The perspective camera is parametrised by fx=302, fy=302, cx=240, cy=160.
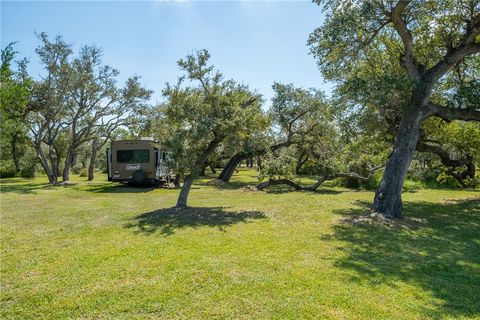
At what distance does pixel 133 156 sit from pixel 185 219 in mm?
11354

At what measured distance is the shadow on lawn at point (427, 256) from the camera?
13.3 ft

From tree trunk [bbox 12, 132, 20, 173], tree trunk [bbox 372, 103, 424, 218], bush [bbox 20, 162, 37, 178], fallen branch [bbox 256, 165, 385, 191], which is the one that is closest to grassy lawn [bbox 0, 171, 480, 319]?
tree trunk [bbox 372, 103, 424, 218]

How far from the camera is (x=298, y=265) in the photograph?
16.7ft

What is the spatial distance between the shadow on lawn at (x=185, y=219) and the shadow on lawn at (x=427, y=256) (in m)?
2.89

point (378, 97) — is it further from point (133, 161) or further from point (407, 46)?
point (133, 161)

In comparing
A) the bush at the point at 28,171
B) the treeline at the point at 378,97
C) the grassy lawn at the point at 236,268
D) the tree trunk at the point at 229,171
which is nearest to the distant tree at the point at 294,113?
the tree trunk at the point at 229,171

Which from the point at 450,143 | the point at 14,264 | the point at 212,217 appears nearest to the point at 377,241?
the point at 212,217

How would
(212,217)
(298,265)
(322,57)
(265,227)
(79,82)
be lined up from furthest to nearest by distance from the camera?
(79,82)
(322,57)
(212,217)
(265,227)
(298,265)

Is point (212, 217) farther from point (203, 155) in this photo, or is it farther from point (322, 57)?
point (322, 57)

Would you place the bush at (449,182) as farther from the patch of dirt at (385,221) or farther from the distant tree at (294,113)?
the patch of dirt at (385,221)

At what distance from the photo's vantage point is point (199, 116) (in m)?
9.85

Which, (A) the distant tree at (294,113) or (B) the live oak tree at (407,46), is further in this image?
(A) the distant tree at (294,113)

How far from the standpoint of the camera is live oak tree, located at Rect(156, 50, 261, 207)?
31.7ft

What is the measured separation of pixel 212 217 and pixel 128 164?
38.1ft
